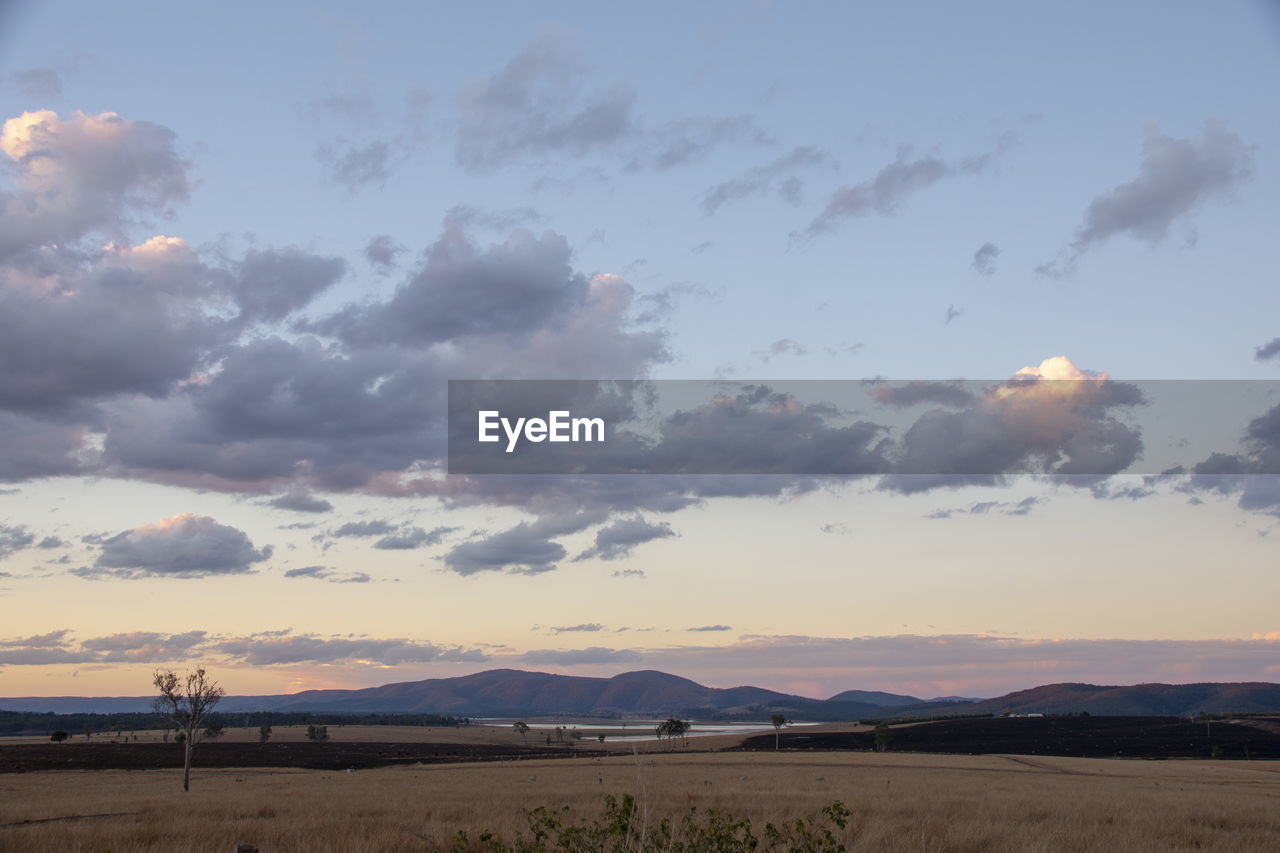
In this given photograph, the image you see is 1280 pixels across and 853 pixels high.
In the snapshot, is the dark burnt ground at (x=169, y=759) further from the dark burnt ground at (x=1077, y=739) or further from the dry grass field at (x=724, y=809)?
the dark burnt ground at (x=1077, y=739)

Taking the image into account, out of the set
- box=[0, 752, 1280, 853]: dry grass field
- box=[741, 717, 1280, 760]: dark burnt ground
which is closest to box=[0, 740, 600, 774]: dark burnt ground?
box=[0, 752, 1280, 853]: dry grass field

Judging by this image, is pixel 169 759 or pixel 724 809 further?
pixel 169 759

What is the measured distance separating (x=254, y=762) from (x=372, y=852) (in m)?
92.3

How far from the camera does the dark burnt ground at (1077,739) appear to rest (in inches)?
4385

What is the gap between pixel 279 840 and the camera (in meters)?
20.8

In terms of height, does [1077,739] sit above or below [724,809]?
below

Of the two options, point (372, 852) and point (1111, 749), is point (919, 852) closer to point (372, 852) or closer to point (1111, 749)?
point (372, 852)

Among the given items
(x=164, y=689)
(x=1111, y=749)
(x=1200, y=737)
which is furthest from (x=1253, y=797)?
(x=1200, y=737)

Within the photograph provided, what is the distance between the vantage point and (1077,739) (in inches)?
5153

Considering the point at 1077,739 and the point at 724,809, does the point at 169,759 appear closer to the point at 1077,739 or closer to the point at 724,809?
the point at 724,809

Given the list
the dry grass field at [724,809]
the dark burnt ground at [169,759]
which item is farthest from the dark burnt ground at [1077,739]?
the dry grass field at [724,809]

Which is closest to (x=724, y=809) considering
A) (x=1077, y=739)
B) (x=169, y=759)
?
(x=169, y=759)

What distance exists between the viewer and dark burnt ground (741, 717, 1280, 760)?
111388 millimetres

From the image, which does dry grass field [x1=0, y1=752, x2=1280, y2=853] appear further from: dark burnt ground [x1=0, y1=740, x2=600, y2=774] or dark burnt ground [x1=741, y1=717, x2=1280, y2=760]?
dark burnt ground [x1=741, y1=717, x2=1280, y2=760]
